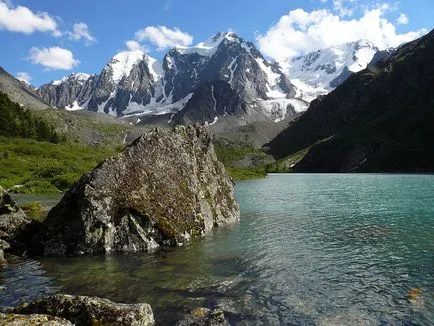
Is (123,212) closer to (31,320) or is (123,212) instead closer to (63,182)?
(31,320)

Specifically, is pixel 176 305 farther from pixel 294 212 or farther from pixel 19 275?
pixel 294 212

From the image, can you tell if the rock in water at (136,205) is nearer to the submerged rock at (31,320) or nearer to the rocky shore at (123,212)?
the rocky shore at (123,212)

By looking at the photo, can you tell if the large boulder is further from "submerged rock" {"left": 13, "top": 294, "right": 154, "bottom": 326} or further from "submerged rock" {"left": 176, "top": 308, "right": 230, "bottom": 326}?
"submerged rock" {"left": 176, "top": 308, "right": 230, "bottom": 326}

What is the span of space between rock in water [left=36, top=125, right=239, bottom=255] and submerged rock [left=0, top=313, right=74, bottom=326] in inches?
675

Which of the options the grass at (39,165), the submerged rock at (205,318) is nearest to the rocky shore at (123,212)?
the submerged rock at (205,318)

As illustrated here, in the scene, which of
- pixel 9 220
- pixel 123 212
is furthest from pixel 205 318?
pixel 9 220

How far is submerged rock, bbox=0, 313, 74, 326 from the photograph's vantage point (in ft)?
52.1

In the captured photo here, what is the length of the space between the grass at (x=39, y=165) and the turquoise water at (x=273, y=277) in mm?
73840

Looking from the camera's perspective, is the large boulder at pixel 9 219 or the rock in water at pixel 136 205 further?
the large boulder at pixel 9 219

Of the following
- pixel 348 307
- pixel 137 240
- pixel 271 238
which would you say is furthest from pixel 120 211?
pixel 348 307

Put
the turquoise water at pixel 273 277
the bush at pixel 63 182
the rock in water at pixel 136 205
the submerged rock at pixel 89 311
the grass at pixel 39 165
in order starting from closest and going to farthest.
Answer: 1. the submerged rock at pixel 89 311
2. the turquoise water at pixel 273 277
3. the rock in water at pixel 136 205
4. the grass at pixel 39 165
5. the bush at pixel 63 182

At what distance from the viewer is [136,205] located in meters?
35.6

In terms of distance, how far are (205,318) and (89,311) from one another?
4.90m

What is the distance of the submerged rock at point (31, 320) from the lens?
15865 mm
